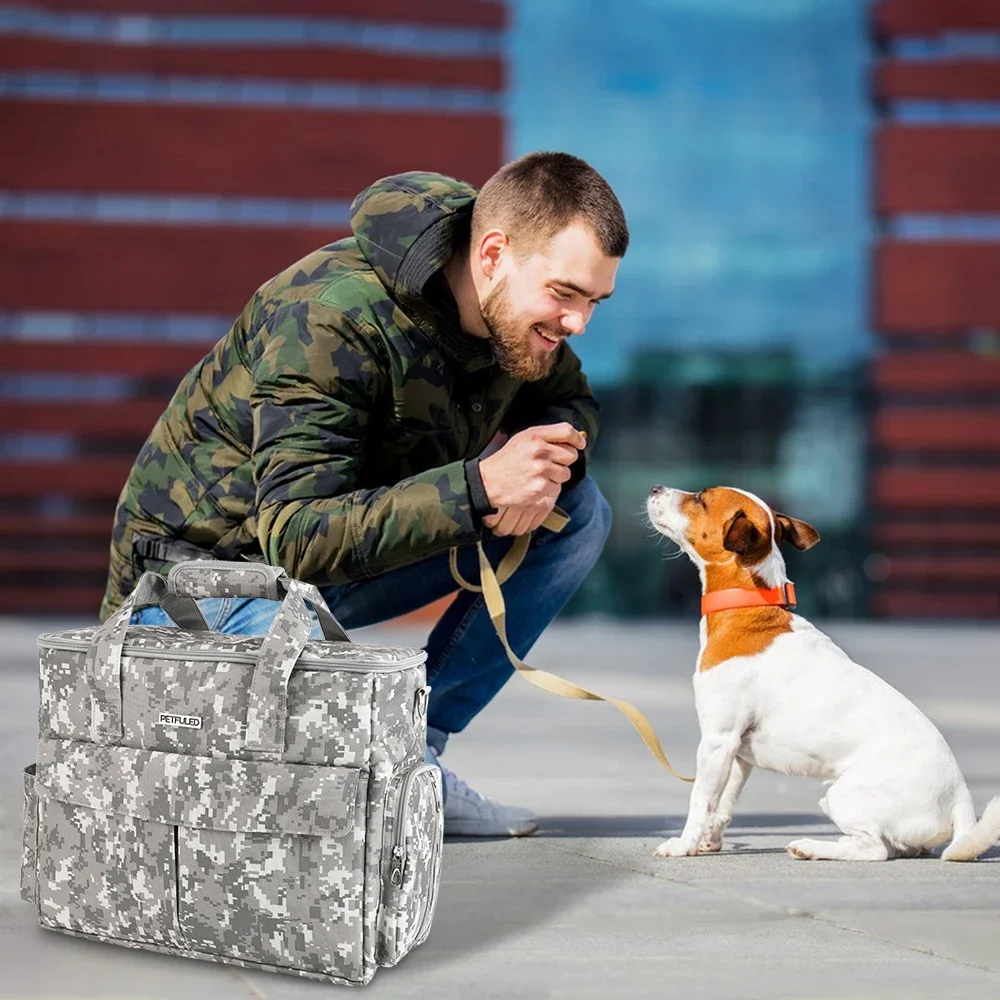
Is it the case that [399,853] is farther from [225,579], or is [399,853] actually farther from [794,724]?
[794,724]

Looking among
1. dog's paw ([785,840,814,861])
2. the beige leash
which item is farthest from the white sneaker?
dog's paw ([785,840,814,861])

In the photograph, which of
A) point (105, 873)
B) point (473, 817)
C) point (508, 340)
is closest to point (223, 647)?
point (105, 873)

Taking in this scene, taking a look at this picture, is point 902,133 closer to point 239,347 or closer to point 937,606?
point 937,606

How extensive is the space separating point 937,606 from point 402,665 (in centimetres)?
2394

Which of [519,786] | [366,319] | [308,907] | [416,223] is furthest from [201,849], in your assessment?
[519,786]

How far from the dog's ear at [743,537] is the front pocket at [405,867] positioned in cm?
107

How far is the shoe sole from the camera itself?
345 cm

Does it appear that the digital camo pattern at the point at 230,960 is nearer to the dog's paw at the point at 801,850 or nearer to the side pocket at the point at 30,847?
the side pocket at the point at 30,847

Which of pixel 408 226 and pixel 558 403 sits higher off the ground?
pixel 408 226

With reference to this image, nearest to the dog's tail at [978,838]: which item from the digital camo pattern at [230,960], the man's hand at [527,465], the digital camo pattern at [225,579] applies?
the man's hand at [527,465]

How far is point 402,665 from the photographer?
2.35m

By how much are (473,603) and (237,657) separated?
1142mm

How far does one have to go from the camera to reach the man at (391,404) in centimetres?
273

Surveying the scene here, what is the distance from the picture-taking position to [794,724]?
318 centimetres
